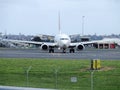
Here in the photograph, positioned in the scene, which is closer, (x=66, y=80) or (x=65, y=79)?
(x=66, y=80)

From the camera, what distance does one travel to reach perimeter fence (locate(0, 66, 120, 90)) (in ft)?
93.5

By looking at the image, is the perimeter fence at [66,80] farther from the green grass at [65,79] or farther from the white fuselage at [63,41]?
the white fuselage at [63,41]

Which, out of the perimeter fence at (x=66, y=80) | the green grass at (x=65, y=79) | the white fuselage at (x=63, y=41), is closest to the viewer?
the perimeter fence at (x=66, y=80)

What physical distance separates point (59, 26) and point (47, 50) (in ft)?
76.3

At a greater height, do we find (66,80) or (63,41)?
(63,41)

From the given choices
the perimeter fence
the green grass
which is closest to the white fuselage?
the green grass

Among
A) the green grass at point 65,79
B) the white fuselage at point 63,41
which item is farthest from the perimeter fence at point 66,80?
the white fuselage at point 63,41

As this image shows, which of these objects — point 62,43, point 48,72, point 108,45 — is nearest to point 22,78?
point 48,72

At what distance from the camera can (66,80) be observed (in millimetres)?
30953

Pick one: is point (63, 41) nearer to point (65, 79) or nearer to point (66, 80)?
point (65, 79)

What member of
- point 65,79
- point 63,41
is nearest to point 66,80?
point 65,79

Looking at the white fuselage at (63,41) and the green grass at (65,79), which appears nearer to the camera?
the green grass at (65,79)

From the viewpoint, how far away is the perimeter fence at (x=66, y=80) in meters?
28.5

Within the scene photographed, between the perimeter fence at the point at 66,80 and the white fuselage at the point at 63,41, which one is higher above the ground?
the white fuselage at the point at 63,41
